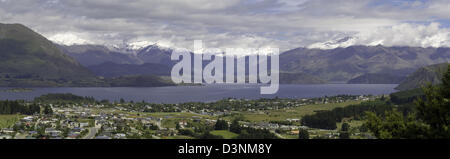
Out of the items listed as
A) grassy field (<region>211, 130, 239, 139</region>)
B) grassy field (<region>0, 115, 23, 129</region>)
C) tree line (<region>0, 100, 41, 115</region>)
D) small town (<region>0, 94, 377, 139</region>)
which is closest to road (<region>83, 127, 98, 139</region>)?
small town (<region>0, 94, 377, 139</region>)

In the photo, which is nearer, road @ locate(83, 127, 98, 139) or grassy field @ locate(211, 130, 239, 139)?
road @ locate(83, 127, 98, 139)

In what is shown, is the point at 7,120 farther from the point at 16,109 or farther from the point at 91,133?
the point at 91,133

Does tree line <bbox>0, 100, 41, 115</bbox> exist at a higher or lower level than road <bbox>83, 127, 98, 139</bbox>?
higher

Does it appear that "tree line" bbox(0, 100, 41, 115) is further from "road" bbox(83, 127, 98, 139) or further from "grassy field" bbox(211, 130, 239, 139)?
"grassy field" bbox(211, 130, 239, 139)

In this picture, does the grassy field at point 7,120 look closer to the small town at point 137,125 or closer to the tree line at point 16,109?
the small town at point 137,125

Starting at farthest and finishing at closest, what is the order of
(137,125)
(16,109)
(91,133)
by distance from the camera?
(16,109), (137,125), (91,133)

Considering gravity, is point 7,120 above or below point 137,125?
above

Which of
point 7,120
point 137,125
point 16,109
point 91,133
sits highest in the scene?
point 16,109

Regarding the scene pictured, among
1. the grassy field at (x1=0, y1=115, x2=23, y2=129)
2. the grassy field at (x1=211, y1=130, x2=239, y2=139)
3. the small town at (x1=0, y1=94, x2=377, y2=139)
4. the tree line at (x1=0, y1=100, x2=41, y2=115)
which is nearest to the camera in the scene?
the small town at (x1=0, y1=94, x2=377, y2=139)

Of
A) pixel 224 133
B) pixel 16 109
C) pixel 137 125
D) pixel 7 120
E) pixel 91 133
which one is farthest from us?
pixel 16 109

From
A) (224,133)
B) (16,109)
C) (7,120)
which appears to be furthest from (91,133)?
(16,109)

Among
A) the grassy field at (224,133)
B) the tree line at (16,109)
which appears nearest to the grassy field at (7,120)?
the tree line at (16,109)

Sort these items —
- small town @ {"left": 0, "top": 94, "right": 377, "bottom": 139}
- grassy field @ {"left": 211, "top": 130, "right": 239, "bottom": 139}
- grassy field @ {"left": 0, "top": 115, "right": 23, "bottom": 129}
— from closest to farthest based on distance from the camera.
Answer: small town @ {"left": 0, "top": 94, "right": 377, "bottom": 139}, grassy field @ {"left": 211, "top": 130, "right": 239, "bottom": 139}, grassy field @ {"left": 0, "top": 115, "right": 23, "bottom": 129}
